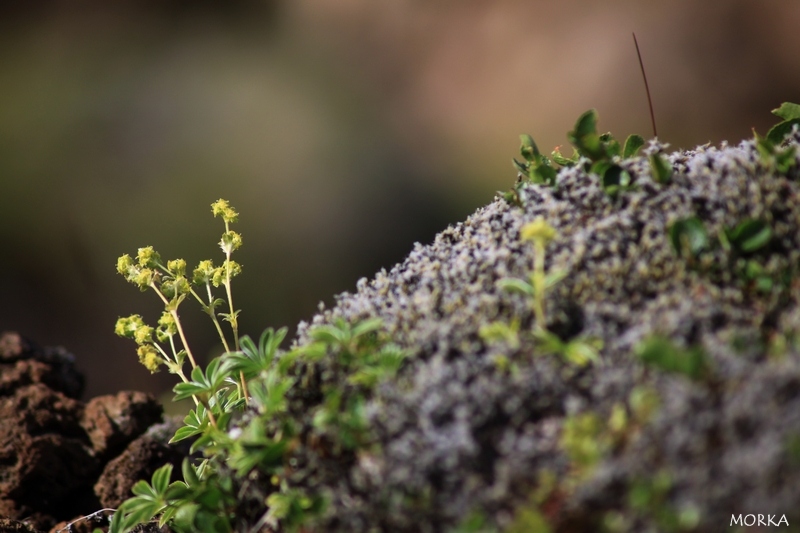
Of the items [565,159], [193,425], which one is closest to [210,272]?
[193,425]

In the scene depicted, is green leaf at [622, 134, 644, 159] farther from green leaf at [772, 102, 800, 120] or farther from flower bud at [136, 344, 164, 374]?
flower bud at [136, 344, 164, 374]

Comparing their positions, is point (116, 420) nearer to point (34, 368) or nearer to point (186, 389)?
point (34, 368)

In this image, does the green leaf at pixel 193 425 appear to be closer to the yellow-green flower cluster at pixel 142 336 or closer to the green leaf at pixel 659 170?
the yellow-green flower cluster at pixel 142 336

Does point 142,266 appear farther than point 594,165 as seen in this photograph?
Yes

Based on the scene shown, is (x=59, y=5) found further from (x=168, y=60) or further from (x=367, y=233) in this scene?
(x=367, y=233)

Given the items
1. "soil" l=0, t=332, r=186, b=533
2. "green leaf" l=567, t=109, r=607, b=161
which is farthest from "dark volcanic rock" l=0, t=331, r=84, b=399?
"green leaf" l=567, t=109, r=607, b=161

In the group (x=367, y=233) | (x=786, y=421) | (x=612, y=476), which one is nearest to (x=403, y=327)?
(x=612, y=476)
